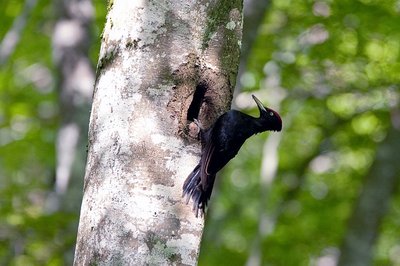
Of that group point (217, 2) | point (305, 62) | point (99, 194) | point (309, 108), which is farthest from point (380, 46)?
point (99, 194)

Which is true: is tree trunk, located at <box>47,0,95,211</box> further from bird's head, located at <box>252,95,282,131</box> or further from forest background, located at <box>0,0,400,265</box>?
bird's head, located at <box>252,95,282,131</box>

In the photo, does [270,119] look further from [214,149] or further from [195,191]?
[195,191]

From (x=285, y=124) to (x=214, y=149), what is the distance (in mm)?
7085

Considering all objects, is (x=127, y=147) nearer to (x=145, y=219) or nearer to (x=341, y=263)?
(x=145, y=219)

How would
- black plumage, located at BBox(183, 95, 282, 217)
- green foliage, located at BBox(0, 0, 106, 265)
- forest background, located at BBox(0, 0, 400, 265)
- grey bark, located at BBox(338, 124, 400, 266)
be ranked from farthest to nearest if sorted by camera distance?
grey bark, located at BBox(338, 124, 400, 266)
forest background, located at BBox(0, 0, 400, 265)
green foliage, located at BBox(0, 0, 106, 265)
black plumage, located at BBox(183, 95, 282, 217)

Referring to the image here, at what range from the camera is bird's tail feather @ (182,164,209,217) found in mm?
2391

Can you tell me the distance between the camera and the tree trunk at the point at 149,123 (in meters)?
2.29

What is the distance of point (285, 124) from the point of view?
9.63 m

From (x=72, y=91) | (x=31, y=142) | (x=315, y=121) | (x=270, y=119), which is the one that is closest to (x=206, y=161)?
(x=270, y=119)

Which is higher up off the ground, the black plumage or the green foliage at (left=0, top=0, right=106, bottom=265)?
the black plumage

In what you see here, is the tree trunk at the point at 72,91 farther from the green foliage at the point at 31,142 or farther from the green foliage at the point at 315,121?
the green foliage at the point at 315,121

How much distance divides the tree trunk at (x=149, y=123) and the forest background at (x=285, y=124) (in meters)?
2.52

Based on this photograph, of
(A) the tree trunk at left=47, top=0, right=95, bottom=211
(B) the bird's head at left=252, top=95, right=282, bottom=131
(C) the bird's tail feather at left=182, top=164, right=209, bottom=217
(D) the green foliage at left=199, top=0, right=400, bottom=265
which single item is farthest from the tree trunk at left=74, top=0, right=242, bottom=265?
(A) the tree trunk at left=47, top=0, right=95, bottom=211

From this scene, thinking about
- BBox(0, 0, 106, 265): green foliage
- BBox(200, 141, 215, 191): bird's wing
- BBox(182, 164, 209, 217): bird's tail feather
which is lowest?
BBox(0, 0, 106, 265): green foliage
